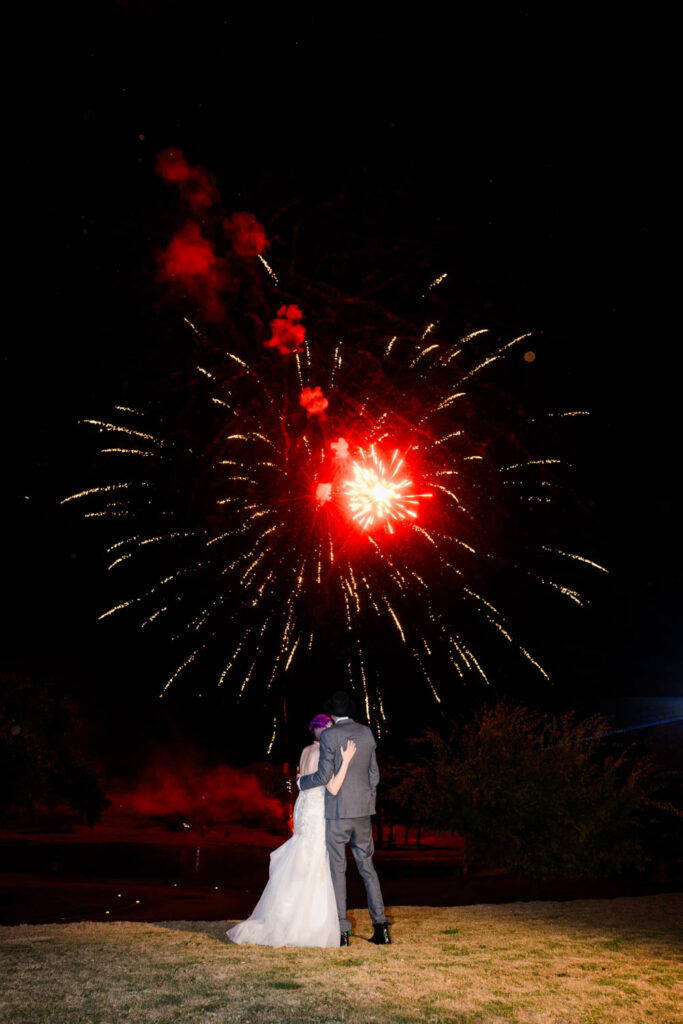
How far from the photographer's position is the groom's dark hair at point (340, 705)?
790cm

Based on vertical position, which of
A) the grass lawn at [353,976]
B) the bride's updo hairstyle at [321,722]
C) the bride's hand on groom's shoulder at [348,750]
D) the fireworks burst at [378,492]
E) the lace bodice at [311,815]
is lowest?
the grass lawn at [353,976]

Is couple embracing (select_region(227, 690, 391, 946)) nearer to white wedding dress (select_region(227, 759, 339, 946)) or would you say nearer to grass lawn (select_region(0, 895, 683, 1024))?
white wedding dress (select_region(227, 759, 339, 946))

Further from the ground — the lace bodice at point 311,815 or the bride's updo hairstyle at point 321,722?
the bride's updo hairstyle at point 321,722

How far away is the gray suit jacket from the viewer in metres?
7.65

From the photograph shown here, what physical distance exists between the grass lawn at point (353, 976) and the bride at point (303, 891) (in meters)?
0.25

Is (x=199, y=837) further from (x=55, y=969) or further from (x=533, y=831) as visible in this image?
(x=55, y=969)

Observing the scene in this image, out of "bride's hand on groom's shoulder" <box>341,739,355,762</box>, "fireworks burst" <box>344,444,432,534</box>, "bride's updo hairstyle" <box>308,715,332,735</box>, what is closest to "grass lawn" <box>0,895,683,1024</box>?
"bride's hand on groom's shoulder" <box>341,739,355,762</box>

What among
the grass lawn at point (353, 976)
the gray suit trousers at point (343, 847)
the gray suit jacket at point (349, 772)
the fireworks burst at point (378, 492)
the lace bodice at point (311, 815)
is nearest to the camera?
the grass lawn at point (353, 976)

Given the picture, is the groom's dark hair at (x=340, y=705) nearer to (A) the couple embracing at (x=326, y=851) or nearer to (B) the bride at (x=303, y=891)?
(A) the couple embracing at (x=326, y=851)

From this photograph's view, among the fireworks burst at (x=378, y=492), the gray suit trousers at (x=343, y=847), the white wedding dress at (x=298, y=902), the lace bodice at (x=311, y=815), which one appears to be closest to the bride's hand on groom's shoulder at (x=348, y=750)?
the lace bodice at (x=311, y=815)

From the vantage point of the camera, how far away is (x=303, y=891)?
7.44 metres

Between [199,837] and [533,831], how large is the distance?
2133 inches

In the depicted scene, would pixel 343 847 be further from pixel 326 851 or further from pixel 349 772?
pixel 349 772

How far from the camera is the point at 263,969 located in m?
6.08
